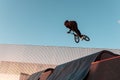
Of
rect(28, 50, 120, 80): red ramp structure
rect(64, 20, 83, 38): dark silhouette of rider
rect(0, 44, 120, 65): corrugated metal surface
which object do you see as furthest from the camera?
rect(0, 44, 120, 65): corrugated metal surface

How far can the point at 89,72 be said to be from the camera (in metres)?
6.78

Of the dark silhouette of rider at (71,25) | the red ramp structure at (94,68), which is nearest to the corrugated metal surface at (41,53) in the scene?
the dark silhouette of rider at (71,25)

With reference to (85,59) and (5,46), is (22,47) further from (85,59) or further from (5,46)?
(85,59)

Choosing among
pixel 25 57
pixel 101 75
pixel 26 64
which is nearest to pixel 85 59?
pixel 101 75

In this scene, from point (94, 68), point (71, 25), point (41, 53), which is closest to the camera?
point (94, 68)

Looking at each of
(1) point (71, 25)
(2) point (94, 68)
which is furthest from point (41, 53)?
(2) point (94, 68)

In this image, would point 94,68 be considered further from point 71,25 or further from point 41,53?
point 41,53

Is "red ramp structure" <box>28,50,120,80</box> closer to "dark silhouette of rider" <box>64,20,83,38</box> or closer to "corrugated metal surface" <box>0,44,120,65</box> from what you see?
"dark silhouette of rider" <box>64,20,83,38</box>

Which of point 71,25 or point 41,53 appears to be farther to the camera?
point 41,53

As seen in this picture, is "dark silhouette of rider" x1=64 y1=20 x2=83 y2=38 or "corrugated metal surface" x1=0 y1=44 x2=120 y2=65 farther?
"corrugated metal surface" x1=0 y1=44 x2=120 y2=65

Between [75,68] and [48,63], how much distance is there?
2460 centimetres

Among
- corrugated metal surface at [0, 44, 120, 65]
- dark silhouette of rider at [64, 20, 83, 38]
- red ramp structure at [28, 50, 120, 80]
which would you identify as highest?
corrugated metal surface at [0, 44, 120, 65]

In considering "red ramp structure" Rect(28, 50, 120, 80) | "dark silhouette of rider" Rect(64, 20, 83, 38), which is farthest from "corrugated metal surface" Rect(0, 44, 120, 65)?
"red ramp structure" Rect(28, 50, 120, 80)

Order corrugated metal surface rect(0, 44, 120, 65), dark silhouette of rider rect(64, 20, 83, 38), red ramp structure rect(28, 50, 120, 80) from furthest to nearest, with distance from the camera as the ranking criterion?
corrugated metal surface rect(0, 44, 120, 65) < dark silhouette of rider rect(64, 20, 83, 38) < red ramp structure rect(28, 50, 120, 80)
